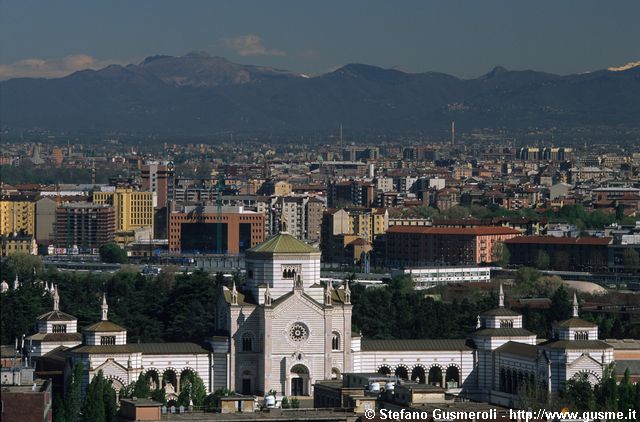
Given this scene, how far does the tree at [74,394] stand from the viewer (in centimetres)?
4928

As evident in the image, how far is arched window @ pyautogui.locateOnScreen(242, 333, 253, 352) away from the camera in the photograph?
5962 centimetres

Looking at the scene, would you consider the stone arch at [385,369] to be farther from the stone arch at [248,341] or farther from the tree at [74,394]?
the tree at [74,394]

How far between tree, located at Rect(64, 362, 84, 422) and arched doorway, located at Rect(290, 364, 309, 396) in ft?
18.0

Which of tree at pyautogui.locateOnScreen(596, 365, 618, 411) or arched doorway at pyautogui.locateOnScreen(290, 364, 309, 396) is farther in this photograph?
arched doorway at pyautogui.locateOnScreen(290, 364, 309, 396)

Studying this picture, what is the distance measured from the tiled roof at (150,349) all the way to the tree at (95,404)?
5143 millimetres

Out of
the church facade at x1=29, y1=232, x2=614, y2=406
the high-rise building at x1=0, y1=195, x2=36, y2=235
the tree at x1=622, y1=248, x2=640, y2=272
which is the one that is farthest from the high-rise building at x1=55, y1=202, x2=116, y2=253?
the church facade at x1=29, y1=232, x2=614, y2=406

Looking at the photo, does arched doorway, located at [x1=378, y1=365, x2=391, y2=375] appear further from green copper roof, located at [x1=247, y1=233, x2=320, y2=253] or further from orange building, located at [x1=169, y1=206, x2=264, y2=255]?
orange building, located at [x1=169, y1=206, x2=264, y2=255]

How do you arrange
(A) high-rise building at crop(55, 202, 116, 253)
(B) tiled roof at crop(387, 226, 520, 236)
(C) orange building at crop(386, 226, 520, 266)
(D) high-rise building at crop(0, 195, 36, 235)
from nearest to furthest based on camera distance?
(C) orange building at crop(386, 226, 520, 266), (B) tiled roof at crop(387, 226, 520, 236), (A) high-rise building at crop(55, 202, 116, 253), (D) high-rise building at crop(0, 195, 36, 235)

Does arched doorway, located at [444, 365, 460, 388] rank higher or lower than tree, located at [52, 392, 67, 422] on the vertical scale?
higher

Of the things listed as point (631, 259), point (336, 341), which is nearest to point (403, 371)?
point (336, 341)

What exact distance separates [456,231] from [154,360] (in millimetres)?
72401

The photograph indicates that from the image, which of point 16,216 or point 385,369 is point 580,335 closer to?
point 385,369

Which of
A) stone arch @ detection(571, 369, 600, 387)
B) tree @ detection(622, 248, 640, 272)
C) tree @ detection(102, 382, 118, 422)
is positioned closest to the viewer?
tree @ detection(102, 382, 118, 422)

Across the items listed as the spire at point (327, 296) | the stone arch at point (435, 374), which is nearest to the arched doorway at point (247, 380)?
the spire at point (327, 296)
